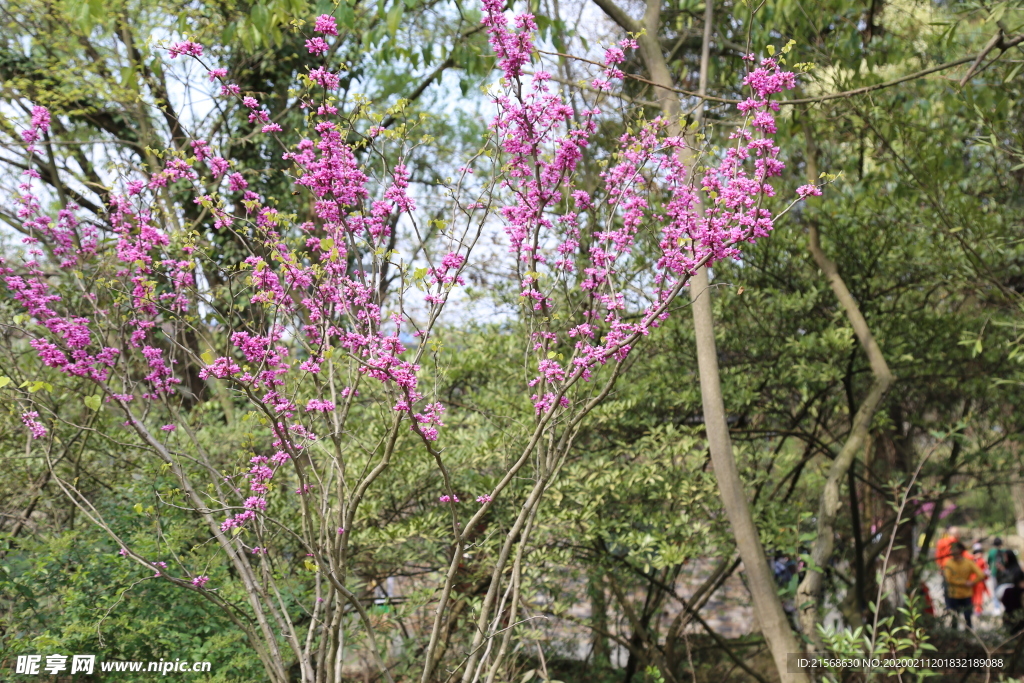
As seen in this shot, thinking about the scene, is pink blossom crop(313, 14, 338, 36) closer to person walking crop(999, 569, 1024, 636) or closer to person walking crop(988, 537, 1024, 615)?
person walking crop(999, 569, 1024, 636)

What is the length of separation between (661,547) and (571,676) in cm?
227

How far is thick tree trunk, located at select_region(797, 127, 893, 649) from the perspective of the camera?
4.44m

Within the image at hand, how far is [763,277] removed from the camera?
5.84 meters

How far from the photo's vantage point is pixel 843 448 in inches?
199

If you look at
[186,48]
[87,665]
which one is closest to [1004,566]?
[87,665]

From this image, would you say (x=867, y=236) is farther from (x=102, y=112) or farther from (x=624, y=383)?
(x=102, y=112)

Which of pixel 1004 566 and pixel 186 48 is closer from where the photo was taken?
pixel 186 48

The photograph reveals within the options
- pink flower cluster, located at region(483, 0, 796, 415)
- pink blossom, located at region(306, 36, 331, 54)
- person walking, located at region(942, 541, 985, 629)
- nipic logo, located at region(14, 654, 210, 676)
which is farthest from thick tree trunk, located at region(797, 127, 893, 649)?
person walking, located at region(942, 541, 985, 629)

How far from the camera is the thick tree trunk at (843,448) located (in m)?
4.44

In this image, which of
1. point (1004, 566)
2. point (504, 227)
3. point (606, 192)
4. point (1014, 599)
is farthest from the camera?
point (1004, 566)

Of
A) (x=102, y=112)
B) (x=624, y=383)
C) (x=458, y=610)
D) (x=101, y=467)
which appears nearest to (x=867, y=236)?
(x=624, y=383)

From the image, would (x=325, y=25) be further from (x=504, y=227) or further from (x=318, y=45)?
(x=504, y=227)

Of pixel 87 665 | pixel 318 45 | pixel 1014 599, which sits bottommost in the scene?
pixel 87 665

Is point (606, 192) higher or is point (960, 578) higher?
point (606, 192)
